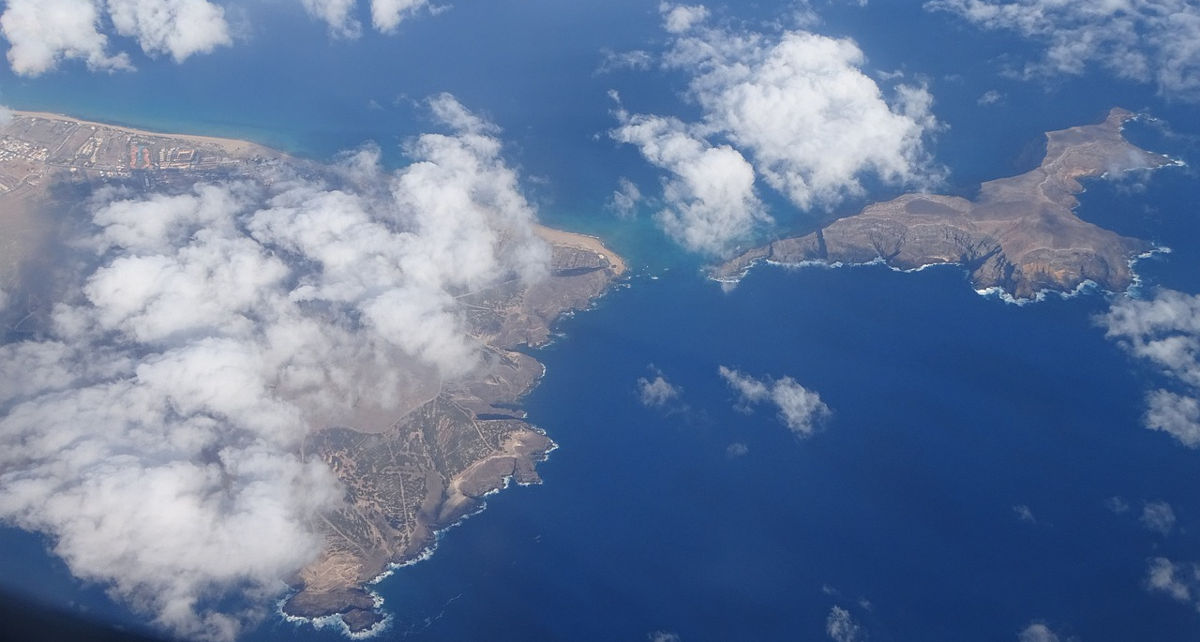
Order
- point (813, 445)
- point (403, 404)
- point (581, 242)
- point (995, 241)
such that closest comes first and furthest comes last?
point (813, 445)
point (403, 404)
point (995, 241)
point (581, 242)

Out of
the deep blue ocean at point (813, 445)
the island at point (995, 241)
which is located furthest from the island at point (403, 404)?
the island at point (995, 241)

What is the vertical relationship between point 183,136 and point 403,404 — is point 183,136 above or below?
above

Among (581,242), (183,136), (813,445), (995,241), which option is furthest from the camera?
(183,136)

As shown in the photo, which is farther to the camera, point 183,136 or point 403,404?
point 183,136

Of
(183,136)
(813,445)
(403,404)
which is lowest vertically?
(813,445)

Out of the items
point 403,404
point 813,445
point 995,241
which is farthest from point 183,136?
point 995,241

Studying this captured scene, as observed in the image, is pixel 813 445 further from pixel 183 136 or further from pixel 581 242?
pixel 183 136

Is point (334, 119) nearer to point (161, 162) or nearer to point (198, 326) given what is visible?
point (161, 162)
